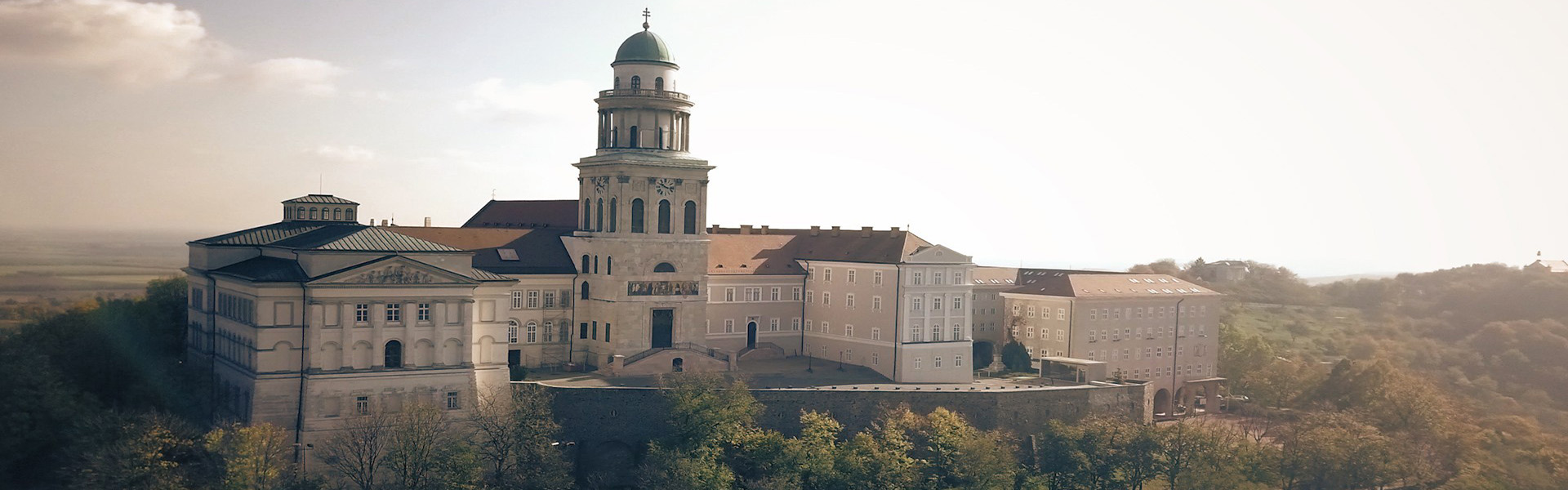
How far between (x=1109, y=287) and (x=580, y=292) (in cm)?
3784

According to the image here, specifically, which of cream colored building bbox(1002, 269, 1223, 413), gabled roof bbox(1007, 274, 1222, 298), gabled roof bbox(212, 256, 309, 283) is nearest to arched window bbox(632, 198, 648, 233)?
gabled roof bbox(212, 256, 309, 283)

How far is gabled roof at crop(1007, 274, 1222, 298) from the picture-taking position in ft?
273

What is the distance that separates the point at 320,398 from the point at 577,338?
18.4 m

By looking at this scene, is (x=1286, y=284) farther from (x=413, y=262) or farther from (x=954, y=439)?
(x=413, y=262)

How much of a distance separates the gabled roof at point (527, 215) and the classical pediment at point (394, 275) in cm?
1724

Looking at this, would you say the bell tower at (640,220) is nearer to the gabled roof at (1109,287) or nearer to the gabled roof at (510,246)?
the gabled roof at (510,246)

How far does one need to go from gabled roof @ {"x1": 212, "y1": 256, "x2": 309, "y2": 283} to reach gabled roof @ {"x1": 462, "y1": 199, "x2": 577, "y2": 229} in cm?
1942

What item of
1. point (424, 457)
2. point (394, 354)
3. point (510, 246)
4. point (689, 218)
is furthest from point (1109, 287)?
point (424, 457)

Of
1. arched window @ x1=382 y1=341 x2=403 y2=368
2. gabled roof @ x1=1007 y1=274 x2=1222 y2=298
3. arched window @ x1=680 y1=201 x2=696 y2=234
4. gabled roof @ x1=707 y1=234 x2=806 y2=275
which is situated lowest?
arched window @ x1=382 y1=341 x2=403 y2=368

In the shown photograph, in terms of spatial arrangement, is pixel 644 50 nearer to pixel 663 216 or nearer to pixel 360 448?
pixel 663 216

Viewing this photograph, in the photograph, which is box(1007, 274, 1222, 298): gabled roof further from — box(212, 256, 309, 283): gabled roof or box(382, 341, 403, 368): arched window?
box(212, 256, 309, 283): gabled roof

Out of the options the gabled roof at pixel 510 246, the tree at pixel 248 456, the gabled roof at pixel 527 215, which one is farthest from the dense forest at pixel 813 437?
the gabled roof at pixel 527 215

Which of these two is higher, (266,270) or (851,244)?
(851,244)

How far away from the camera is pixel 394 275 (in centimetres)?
5691
